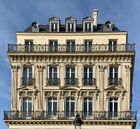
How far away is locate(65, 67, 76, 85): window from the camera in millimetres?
70875

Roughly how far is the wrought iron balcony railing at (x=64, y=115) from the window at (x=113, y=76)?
373 centimetres

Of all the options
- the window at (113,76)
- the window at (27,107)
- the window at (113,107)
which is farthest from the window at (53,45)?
the window at (113,107)

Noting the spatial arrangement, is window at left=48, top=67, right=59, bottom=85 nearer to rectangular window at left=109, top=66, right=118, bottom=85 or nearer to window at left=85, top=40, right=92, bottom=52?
window at left=85, top=40, right=92, bottom=52

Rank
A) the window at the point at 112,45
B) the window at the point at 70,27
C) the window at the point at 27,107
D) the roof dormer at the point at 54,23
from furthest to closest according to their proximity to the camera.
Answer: the roof dormer at the point at 54,23
the window at the point at 70,27
the window at the point at 112,45
the window at the point at 27,107

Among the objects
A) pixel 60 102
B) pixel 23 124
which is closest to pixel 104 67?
pixel 60 102

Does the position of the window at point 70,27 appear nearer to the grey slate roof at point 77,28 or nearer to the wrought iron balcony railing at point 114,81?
the grey slate roof at point 77,28

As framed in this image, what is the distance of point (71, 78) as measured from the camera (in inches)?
2798

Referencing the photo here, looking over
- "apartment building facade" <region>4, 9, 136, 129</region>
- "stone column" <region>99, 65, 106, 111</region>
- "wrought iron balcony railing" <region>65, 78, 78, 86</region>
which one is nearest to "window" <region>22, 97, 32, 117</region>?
"apartment building facade" <region>4, 9, 136, 129</region>

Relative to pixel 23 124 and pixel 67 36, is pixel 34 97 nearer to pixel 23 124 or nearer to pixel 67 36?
pixel 23 124

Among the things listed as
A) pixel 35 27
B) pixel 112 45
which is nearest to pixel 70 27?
pixel 35 27

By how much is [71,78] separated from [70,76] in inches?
11.6

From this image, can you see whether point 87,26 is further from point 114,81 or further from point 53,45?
point 114,81

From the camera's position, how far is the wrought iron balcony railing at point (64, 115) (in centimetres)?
6912

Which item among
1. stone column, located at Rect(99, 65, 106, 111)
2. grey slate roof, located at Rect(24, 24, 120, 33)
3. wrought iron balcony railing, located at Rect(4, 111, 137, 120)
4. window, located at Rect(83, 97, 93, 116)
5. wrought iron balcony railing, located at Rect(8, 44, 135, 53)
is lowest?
wrought iron balcony railing, located at Rect(4, 111, 137, 120)
